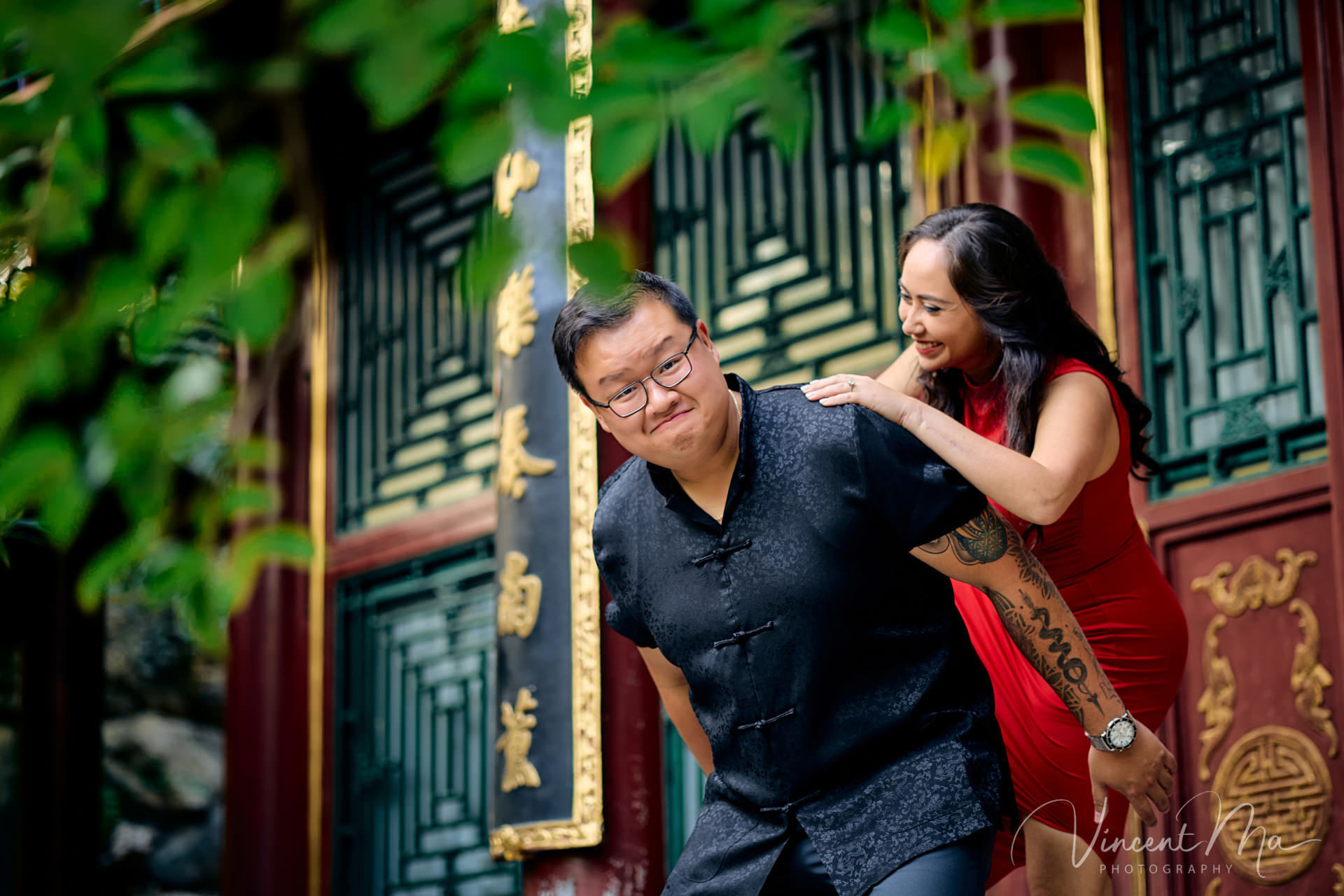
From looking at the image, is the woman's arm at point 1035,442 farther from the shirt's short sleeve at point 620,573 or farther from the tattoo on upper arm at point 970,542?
the shirt's short sleeve at point 620,573

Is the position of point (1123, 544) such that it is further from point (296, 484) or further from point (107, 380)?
point (296, 484)

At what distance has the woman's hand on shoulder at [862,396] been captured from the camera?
9.30 feet

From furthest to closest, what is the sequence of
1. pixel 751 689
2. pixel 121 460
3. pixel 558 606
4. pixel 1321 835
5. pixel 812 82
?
pixel 812 82 < pixel 558 606 < pixel 1321 835 < pixel 751 689 < pixel 121 460

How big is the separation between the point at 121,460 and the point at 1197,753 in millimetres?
3285

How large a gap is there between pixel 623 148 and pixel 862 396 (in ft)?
3.32

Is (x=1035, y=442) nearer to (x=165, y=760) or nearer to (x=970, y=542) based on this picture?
(x=970, y=542)

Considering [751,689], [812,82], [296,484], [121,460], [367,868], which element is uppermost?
[812,82]

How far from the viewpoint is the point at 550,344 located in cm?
519

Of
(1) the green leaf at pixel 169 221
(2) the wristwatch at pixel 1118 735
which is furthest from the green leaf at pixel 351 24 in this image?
(2) the wristwatch at pixel 1118 735

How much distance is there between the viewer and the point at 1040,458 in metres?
3.06

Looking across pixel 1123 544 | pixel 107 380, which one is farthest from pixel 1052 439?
pixel 107 380

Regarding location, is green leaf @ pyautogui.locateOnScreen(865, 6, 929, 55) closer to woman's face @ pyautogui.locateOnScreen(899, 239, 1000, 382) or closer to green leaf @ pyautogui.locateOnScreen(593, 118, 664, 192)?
green leaf @ pyautogui.locateOnScreen(593, 118, 664, 192)

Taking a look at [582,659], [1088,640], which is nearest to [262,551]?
[1088,640]

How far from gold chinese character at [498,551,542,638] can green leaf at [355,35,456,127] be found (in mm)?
3218
